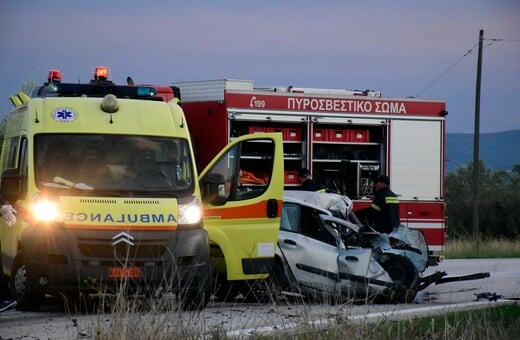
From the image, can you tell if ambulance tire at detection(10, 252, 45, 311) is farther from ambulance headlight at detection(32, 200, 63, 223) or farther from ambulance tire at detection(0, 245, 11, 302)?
ambulance tire at detection(0, 245, 11, 302)

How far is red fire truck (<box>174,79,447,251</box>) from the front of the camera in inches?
760

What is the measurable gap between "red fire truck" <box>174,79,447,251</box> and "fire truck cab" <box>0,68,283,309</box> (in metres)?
5.04

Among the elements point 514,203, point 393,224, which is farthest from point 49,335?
point 514,203

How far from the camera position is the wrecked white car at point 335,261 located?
1399cm

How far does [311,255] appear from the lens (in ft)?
46.2

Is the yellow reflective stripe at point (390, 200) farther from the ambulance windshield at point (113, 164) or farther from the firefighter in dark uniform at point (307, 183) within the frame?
the ambulance windshield at point (113, 164)

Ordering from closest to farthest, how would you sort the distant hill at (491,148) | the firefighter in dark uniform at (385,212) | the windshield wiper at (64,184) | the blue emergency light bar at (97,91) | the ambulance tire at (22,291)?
the ambulance tire at (22,291) < the windshield wiper at (64,184) < the blue emergency light bar at (97,91) < the firefighter in dark uniform at (385,212) < the distant hill at (491,148)

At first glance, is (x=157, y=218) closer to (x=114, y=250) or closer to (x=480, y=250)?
(x=114, y=250)

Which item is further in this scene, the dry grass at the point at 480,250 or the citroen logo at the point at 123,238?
the dry grass at the point at 480,250

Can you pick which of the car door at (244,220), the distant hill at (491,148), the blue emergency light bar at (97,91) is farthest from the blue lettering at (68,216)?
the distant hill at (491,148)

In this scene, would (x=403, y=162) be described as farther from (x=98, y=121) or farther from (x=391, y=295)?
(x=98, y=121)

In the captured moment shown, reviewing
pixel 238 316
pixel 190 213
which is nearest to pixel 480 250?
pixel 190 213

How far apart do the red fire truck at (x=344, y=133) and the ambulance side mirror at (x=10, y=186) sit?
6.53m

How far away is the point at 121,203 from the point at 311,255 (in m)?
2.94
